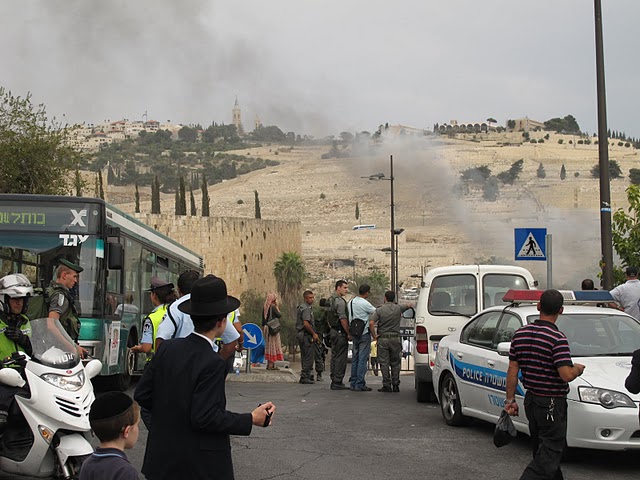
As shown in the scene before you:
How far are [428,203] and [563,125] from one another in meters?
114

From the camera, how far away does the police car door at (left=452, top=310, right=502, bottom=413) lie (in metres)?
9.73

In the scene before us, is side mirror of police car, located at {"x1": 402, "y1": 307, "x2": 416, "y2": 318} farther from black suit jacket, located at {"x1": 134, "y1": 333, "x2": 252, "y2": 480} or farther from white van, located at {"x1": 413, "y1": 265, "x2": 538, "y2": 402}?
black suit jacket, located at {"x1": 134, "y1": 333, "x2": 252, "y2": 480}

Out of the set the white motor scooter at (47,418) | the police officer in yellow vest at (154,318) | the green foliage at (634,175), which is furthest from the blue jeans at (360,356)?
the green foliage at (634,175)

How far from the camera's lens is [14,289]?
725 cm

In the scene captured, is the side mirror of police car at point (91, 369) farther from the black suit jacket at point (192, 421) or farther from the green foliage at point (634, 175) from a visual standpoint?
the green foliage at point (634, 175)

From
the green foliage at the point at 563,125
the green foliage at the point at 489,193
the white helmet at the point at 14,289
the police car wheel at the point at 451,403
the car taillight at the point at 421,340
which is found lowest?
the police car wheel at the point at 451,403

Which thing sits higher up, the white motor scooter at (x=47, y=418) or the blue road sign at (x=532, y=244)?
the blue road sign at (x=532, y=244)

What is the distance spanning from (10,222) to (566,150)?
145826 mm

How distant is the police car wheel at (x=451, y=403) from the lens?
35.0ft

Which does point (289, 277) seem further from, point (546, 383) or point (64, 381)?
point (546, 383)

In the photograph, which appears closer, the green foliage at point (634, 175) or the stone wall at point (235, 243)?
the stone wall at point (235, 243)

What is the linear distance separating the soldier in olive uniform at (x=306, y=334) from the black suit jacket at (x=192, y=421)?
13.3 m

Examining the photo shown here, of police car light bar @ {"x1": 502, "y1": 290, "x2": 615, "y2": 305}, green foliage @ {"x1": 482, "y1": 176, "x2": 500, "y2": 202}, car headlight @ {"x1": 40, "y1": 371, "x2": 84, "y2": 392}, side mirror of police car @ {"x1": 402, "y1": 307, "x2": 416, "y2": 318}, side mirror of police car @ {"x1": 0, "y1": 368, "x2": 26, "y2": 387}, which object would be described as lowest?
side mirror of police car @ {"x1": 402, "y1": 307, "x2": 416, "y2": 318}

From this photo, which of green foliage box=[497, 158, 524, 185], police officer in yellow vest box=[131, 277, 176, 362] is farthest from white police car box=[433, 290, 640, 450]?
green foliage box=[497, 158, 524, 185]
